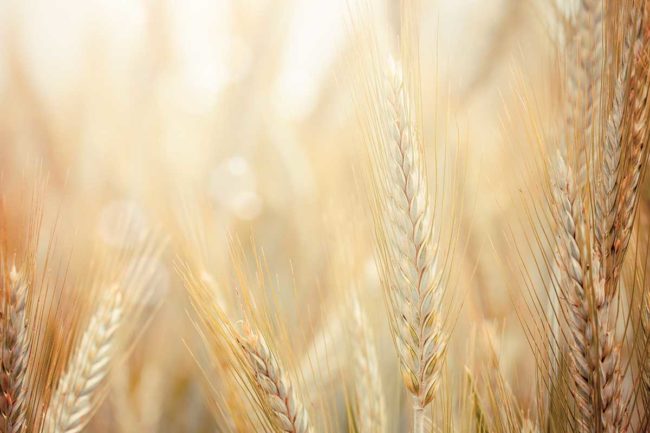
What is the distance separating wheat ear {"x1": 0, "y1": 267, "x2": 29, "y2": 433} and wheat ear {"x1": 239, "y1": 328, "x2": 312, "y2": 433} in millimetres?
204

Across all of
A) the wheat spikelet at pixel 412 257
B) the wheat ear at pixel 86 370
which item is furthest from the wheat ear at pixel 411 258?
the wheat ear at pixel 86 370

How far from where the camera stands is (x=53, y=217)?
0.72 metres

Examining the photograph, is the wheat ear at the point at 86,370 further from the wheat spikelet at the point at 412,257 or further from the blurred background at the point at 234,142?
the wheat spikelet at the point at 412,257

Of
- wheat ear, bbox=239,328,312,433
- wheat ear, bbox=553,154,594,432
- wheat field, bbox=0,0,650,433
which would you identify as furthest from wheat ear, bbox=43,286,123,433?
wheat ear, bbox=553,154,594,432

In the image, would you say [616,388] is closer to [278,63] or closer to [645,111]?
[645,111]

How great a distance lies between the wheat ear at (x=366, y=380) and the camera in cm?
66

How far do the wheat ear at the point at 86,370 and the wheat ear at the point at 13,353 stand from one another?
0.06 meters

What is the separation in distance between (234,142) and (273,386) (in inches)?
14.8

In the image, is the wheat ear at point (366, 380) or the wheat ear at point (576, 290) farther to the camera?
the wheat ear at point (366, 380)

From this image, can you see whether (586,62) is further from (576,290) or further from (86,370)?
(86,370)

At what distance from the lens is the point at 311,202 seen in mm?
801

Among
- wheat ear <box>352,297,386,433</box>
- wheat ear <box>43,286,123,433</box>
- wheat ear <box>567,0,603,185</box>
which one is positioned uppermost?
wheat ear <box>567,0,603,185</box>

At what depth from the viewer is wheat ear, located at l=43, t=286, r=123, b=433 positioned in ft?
1.95

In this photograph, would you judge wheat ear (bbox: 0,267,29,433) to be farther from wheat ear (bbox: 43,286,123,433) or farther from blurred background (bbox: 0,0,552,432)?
blurred background (bbox: 0,0,552,432)
